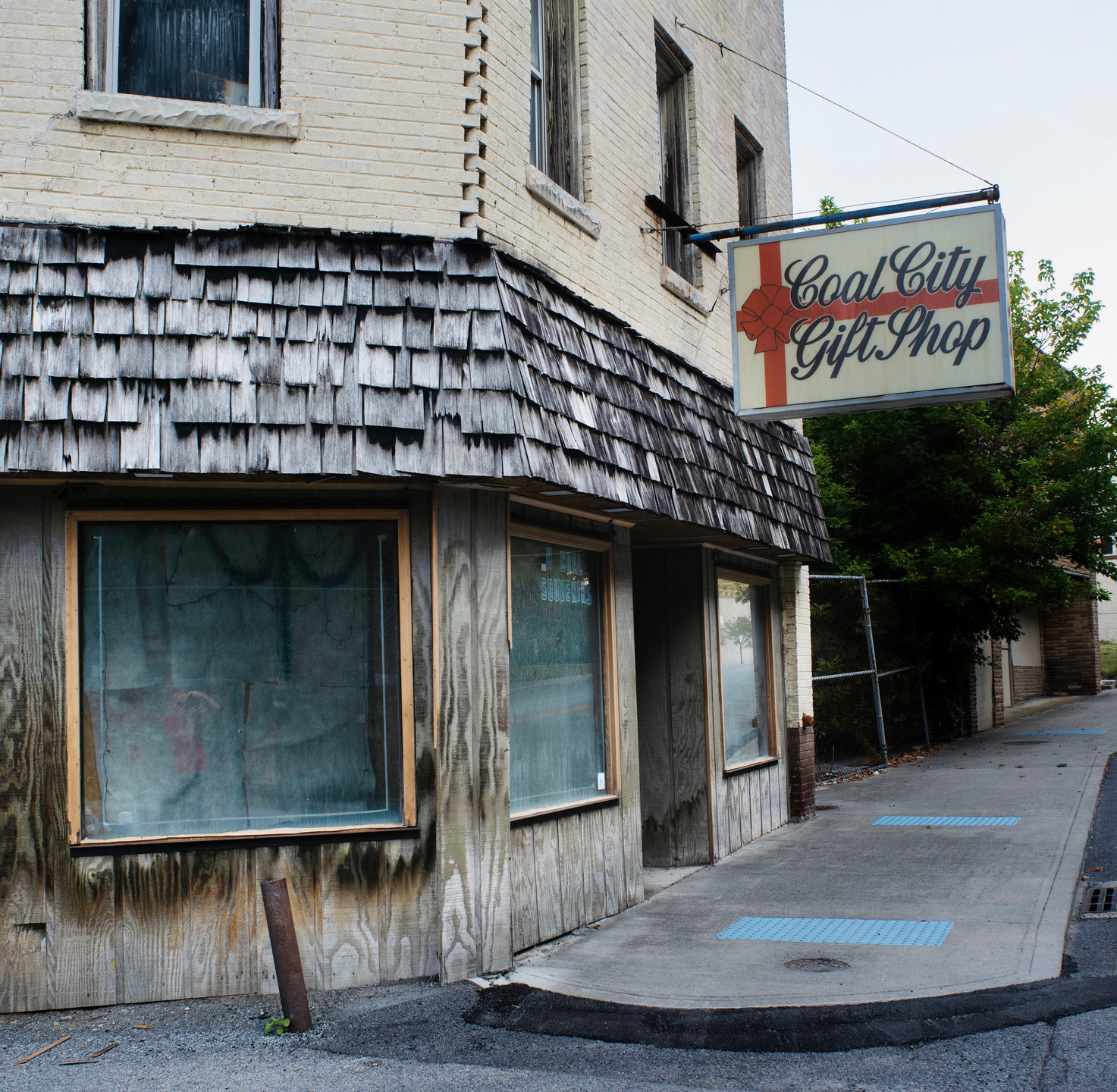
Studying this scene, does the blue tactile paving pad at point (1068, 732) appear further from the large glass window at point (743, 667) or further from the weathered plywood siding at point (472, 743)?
the weathered plywood siding at point (472, 743)

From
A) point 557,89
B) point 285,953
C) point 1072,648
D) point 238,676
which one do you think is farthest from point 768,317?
point 1072,648

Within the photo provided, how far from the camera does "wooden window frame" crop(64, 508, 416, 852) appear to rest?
209 inches

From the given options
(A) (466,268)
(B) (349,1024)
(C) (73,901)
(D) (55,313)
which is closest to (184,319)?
(D) (55,313)

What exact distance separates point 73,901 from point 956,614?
1432 cm

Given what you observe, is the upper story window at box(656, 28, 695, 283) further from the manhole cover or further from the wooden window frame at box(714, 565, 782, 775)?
the manhole cover

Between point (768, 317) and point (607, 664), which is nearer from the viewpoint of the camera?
point (607, 664)

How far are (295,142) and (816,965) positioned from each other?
476 cm

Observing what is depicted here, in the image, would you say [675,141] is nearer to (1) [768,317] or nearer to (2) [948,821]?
(1) [768,317]

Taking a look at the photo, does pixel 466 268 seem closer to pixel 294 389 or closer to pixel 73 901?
pixel 294 389

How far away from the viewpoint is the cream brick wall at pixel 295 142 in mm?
5309

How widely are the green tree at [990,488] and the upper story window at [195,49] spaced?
11.7 m

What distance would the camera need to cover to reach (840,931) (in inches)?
243

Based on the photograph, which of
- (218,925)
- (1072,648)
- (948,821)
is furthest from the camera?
(1072,648)

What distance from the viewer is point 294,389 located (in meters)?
5.16
